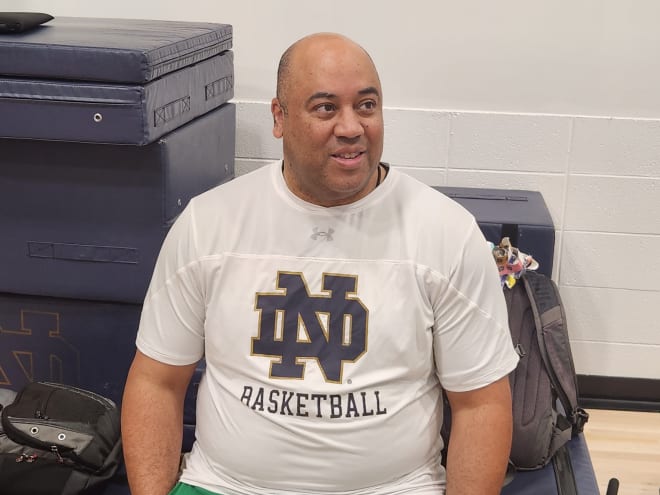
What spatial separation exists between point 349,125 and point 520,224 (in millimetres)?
892

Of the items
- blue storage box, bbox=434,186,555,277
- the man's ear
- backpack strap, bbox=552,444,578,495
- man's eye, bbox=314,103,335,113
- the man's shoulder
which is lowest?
backpack strap, bbox=552,444,578,495

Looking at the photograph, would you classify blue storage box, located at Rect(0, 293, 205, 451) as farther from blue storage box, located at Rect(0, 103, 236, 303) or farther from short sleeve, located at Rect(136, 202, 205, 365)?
short sleeve, located at Rect(136, 202, 205, 365)

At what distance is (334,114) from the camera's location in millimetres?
1518

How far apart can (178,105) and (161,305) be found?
576 mm

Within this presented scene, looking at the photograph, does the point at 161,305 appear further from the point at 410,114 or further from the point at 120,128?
the point at 410,114

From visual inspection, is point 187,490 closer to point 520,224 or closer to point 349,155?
point 349,155

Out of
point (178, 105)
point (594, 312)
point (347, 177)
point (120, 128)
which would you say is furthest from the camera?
point (594, 312)

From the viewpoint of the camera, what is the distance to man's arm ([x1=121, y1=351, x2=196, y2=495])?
1611 millimetres

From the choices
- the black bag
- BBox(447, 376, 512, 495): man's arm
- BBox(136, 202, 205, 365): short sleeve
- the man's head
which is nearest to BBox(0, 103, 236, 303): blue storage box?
the black bag

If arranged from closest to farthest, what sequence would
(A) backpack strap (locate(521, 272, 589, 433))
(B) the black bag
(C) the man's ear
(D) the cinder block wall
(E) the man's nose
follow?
(E) the man's nose
(C) the man's ear
(B) the black bag
(A) backpack strap (locate(521, 272, 589, 433))
(D) the cinder block wall

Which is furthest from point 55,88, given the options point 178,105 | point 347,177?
point 347,177

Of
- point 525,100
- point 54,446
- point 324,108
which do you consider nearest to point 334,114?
point 324,108

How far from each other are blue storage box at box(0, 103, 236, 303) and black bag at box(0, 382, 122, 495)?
0.86 feet

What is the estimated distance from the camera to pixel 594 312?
2639 millimetres
